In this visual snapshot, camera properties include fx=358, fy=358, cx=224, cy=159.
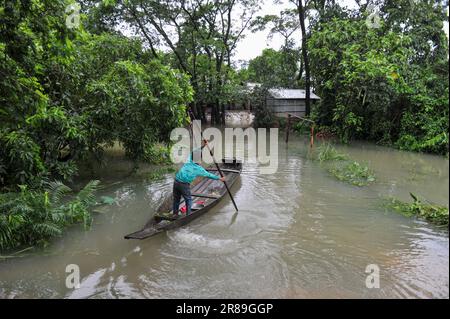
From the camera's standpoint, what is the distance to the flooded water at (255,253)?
4848 mm

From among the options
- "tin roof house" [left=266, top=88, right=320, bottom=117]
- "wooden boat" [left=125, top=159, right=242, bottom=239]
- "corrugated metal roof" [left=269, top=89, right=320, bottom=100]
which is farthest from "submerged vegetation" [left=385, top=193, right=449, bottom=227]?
"tin roof house" [left=266, top=88, right=320, bottom=117]

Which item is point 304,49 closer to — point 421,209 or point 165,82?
point 165,82

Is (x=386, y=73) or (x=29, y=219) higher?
(x=386, y=73)

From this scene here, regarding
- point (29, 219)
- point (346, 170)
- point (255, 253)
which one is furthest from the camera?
point (346, 170)

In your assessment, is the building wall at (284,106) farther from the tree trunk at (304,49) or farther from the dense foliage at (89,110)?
the dense foliage at (89,110)

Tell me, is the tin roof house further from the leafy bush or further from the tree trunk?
the leafy bush

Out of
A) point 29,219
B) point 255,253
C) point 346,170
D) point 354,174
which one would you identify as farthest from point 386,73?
point 29,219

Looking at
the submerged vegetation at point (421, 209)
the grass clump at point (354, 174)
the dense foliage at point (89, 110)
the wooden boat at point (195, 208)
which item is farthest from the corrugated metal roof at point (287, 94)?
the submerged vegetation at point (421, 209)

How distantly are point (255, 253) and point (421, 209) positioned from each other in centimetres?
391

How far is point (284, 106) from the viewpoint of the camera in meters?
23.1

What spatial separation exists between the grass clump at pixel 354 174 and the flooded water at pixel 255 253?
80 cm

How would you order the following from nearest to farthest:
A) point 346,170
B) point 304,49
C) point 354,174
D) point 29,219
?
point 29,219 < point 354,174 < point 346,170 < point 304,49

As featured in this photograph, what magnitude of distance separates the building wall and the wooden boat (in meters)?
13.0

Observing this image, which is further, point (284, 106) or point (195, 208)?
point (284, 106)
